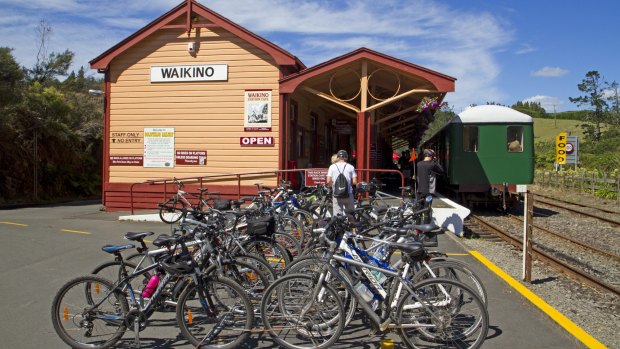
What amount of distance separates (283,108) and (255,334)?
9798 millimetres

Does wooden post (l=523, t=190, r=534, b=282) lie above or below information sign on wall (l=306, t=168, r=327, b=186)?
below

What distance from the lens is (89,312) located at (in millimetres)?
4500

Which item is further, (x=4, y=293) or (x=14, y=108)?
(x=14, y=108)

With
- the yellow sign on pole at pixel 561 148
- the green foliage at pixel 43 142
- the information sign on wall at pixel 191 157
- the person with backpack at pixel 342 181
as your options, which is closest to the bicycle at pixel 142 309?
the person with backpack at pixel 342 181

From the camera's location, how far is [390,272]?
4.45m

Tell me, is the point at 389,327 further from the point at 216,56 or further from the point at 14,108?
the point at 14,108

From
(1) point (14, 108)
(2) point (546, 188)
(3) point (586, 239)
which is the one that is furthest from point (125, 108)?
(2) point (546, 188)

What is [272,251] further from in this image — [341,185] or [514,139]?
[514,139]

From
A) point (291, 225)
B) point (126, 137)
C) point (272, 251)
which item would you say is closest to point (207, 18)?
point (126, 137)

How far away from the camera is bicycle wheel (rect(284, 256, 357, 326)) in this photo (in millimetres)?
4555

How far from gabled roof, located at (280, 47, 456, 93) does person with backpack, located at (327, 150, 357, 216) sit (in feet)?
18.2

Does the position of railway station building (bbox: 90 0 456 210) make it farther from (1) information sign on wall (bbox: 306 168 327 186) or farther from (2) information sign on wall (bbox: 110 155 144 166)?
(1) information sign on wall (bbox: 306 168 327 186)

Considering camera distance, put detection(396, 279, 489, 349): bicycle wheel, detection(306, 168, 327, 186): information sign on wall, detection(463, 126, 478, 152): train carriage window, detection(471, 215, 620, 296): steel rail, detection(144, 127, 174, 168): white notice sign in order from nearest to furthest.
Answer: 1. detection(396, 279, 489, 349): bicycle wheel
2. detection(471, 215, 620, 296): steel rail
3. detection(306, 168, 327, 186): information sign on wall
4. detection(144, 127, 174, 168): white notice sign
5. detection(463, 126, 478, 152): train carriage window

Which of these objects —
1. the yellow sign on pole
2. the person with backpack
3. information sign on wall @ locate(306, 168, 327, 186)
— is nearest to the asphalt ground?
the person with backpack
